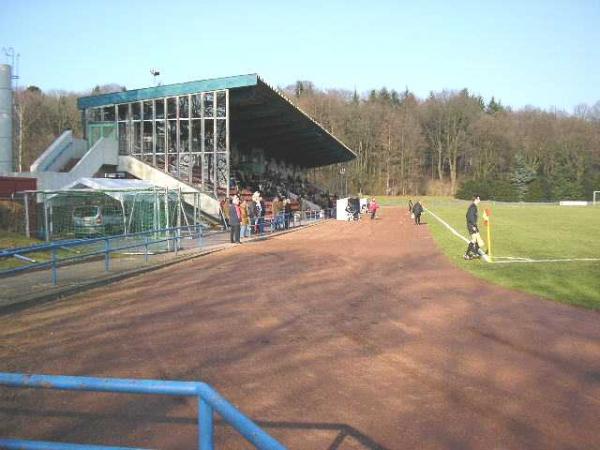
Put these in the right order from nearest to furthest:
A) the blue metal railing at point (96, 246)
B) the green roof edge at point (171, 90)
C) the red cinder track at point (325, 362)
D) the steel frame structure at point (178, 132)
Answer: the red cinder track at point (325, 362)
the blue metal railing at point (96, 246)
the green roof edge at point (171, 90)
the steel frame structure at point (178, 132)

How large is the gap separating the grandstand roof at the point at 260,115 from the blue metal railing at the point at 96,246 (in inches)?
513

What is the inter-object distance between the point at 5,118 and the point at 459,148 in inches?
3039

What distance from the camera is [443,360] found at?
23.4 feet

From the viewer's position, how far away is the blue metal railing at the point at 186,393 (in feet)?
7.65

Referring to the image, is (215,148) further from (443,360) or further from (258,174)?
(443,360)

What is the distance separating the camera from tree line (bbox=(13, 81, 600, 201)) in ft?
300

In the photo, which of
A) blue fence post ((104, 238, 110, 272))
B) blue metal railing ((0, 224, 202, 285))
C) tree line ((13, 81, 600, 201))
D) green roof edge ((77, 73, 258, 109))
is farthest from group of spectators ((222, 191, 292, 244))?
tree line ((13, 81, 600, 201))

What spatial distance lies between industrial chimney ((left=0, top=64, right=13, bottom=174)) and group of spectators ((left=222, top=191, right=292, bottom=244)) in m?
13.4

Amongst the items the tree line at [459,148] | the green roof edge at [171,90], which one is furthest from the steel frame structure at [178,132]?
the tree line at [459,148]

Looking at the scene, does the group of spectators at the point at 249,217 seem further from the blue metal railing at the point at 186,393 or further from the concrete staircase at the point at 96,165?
the blue metal railing at the point at 186,393

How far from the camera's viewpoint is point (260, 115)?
39844mm

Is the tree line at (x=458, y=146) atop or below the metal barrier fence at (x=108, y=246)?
atop

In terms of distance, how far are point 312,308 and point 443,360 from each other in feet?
11.8

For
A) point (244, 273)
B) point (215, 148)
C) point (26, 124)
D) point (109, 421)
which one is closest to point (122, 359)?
point (109, 421)
